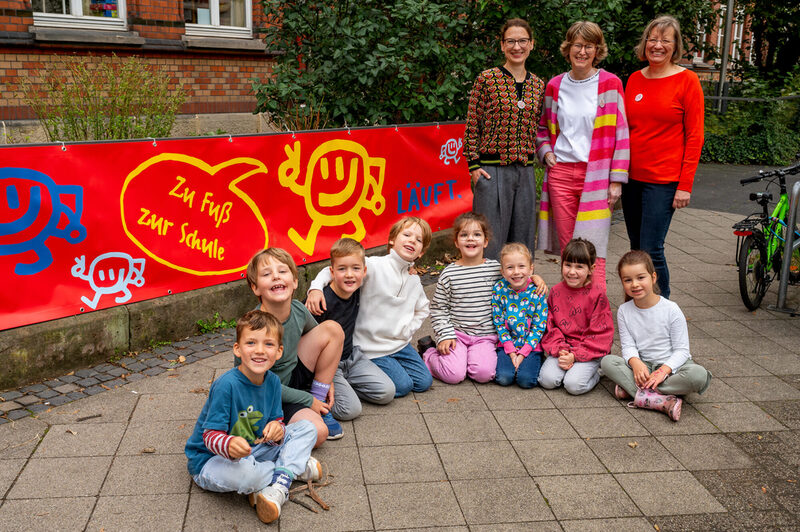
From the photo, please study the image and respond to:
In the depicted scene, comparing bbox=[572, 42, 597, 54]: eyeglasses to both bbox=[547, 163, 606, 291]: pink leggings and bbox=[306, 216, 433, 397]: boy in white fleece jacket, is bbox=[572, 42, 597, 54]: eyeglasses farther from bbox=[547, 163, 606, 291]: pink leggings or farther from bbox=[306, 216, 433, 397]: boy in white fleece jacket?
bbox=[306, 216, 433, 397]: boy in white fleece jacket

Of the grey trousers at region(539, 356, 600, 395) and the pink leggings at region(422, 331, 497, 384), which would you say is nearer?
the grey trousers at region(539, 356, 600, 395)

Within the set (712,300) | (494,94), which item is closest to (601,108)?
(494,94)

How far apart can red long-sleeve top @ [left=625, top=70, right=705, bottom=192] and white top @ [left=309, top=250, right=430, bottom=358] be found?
6.30 feet

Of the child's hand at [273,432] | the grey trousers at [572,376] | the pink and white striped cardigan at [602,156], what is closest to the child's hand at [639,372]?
the grey trousers at [572,376]

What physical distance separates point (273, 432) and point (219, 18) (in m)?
10.7

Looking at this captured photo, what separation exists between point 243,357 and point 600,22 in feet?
22.2

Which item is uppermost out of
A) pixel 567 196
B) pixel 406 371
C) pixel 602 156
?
pixel 602 156

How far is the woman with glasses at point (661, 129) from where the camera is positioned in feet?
17.5

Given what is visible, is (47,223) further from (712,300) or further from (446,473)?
(712,300)

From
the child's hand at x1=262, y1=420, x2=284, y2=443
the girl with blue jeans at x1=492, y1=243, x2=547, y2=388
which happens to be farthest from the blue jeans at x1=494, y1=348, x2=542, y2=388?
the child's hand at x1=262, y1=420, x2=284, y2=443

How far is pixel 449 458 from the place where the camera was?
4039mm

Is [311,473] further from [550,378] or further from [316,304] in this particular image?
[550,378]

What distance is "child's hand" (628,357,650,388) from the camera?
4.73 meters

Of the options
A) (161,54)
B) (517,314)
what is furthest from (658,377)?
(161,54)
